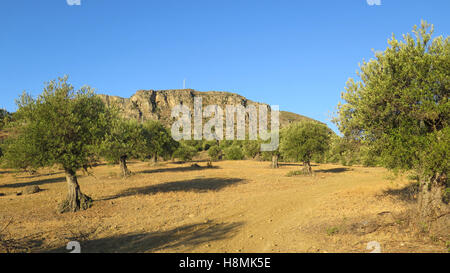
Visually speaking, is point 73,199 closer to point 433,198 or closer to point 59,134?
point 59,134

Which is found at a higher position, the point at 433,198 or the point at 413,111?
the point at 413,111

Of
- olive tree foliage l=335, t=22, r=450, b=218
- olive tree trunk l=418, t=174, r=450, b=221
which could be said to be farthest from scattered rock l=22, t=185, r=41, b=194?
olive tree trunk l=418, t=174, r=450, b=221

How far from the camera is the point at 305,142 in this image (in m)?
40.2

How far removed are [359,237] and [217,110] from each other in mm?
186393

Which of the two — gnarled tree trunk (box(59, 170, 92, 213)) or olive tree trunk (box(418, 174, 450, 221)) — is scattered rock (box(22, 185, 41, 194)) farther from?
olive tree trunk (box(418, 174, 450, 221))

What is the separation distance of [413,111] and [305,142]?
2857cm

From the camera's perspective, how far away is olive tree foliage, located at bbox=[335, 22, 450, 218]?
11516mm

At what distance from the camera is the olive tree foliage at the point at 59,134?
18922 mm

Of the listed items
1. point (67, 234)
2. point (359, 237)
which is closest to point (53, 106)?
point (67, 234)
